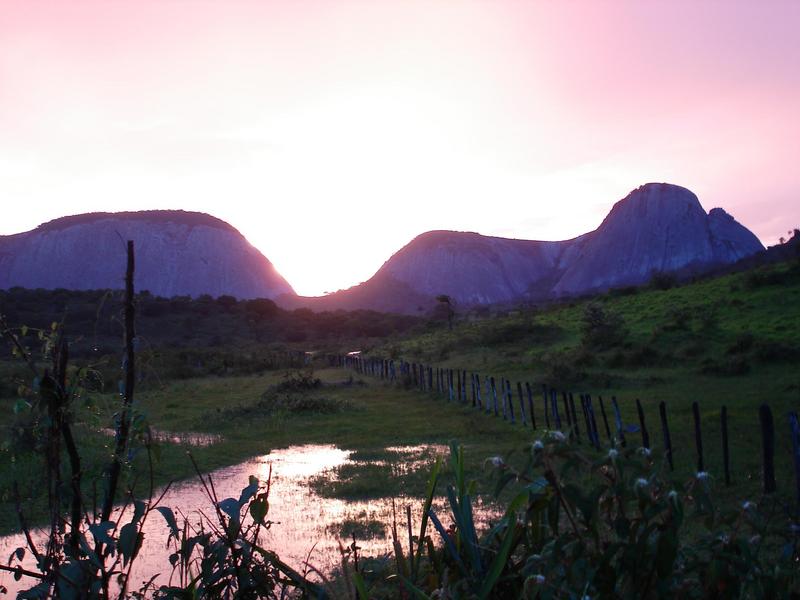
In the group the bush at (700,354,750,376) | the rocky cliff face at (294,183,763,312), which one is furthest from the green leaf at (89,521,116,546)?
the rocky cliff face at (294,183,763,312)

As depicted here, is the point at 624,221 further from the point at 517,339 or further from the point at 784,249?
the point at 517,339

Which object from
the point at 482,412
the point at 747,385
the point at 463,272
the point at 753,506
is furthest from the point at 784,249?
the point at 463,272

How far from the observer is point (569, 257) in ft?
406

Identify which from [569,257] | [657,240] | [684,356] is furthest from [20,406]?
[569,257]

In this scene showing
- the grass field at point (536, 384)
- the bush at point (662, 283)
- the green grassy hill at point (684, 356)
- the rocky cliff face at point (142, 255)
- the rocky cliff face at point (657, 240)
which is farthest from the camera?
the rocky cliff face at point (657, 240)

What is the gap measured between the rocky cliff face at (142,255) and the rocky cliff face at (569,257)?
1620cm

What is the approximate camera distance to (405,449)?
38.7 feet

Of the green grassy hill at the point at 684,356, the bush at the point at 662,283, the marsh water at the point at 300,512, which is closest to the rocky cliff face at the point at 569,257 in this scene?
the bush at the point at 662,283

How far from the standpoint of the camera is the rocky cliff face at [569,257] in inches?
3996

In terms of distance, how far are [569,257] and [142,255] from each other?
235 feet

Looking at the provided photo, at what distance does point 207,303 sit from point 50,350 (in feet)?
210

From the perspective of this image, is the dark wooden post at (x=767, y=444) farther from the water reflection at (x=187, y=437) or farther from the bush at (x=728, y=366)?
the bush at (x=728, y=366)

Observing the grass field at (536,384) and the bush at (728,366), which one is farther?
the bush at (728,366)

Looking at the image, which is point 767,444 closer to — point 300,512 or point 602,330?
point 300,512
